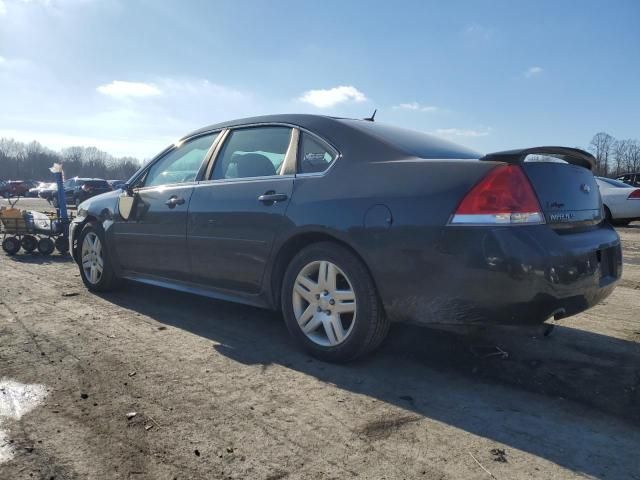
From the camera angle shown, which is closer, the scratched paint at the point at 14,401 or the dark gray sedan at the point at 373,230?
the scratched paint at the point at 14,401

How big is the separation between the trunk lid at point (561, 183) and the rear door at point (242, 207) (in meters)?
1.42

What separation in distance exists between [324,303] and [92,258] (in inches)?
124

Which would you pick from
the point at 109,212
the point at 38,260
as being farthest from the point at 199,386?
the point at 38,260

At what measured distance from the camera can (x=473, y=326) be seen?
263 centimetres

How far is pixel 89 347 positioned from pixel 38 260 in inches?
207

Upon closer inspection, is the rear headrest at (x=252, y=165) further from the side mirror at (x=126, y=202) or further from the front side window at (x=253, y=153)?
the side mirror at (x=126, y=202)

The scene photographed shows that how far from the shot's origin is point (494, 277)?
8.16 feet

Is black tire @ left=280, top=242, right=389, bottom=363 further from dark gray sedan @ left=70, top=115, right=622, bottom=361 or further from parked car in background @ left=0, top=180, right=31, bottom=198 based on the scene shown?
parked car in background @ left=0, top=180, right=31, bottom=198

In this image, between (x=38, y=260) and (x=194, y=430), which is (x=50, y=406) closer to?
(x=194, y=430)

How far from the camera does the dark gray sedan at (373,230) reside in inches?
100

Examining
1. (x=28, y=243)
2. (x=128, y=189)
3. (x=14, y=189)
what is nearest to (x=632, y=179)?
(x=128, y=189)

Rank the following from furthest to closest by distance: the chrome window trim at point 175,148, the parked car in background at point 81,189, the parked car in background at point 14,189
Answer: the parked car in background at point 14,189
the parked car in background at point 81,189
the chrome window trim at point 175,148

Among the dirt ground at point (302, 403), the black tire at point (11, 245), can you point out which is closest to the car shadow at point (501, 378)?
the dirt ground at point (302, 403)

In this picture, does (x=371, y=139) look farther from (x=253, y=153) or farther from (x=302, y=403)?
(x=302, y=403)
